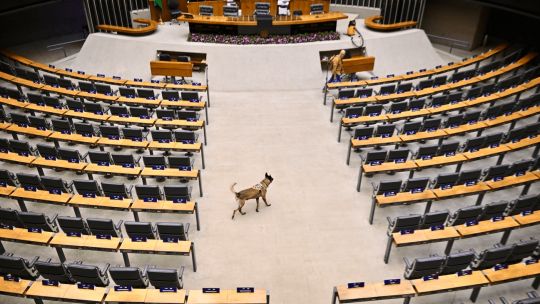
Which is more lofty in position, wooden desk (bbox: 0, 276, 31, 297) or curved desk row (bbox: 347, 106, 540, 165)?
curved desk row (bbox: 347, 106, 540, 165)

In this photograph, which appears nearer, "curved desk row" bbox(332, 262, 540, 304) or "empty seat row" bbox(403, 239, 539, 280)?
"curved desk row" bbox(332, 262, 540, 304)

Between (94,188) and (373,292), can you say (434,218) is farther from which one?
(94,188)

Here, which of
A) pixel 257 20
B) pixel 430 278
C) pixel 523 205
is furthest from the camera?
pixel 257 20

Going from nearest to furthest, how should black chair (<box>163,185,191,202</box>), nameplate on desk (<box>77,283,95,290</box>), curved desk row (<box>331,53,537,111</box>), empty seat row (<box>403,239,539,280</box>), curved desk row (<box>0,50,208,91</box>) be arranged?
nameplate on desk (<box>77,283,95,290</box>)
empty seat row (<box>403,239,539,280</box>)
black chair (<box>163,185,191,202</box>)
curved desk row (<box>331,53,537,111</box>)
curved desk row (<box>0,50,208,91</box>)

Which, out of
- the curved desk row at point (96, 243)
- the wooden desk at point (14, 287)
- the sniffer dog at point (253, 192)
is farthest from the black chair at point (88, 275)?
the sniffer dog at point (253, 192)

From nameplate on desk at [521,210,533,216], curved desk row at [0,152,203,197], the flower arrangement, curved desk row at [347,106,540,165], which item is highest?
the flower arrangement

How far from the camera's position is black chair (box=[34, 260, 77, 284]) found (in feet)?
21.2

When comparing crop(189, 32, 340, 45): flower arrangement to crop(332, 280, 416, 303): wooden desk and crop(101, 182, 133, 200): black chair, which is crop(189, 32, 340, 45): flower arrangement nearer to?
crop(101, 182, 133, 200): black chair

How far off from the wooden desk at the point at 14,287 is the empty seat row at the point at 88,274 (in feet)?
0.99

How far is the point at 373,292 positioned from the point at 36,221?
6222mm

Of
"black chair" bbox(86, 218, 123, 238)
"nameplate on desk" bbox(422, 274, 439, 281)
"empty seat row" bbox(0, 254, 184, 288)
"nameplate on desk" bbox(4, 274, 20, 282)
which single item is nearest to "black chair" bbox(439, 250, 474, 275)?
"nameplate on desk" bbox(422, 274, 439, 281)

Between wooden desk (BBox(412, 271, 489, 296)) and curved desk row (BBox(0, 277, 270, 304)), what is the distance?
2.45 metres

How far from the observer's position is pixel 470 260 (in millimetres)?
6730

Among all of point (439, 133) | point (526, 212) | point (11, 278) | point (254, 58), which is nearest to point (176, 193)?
point (11, 278)
